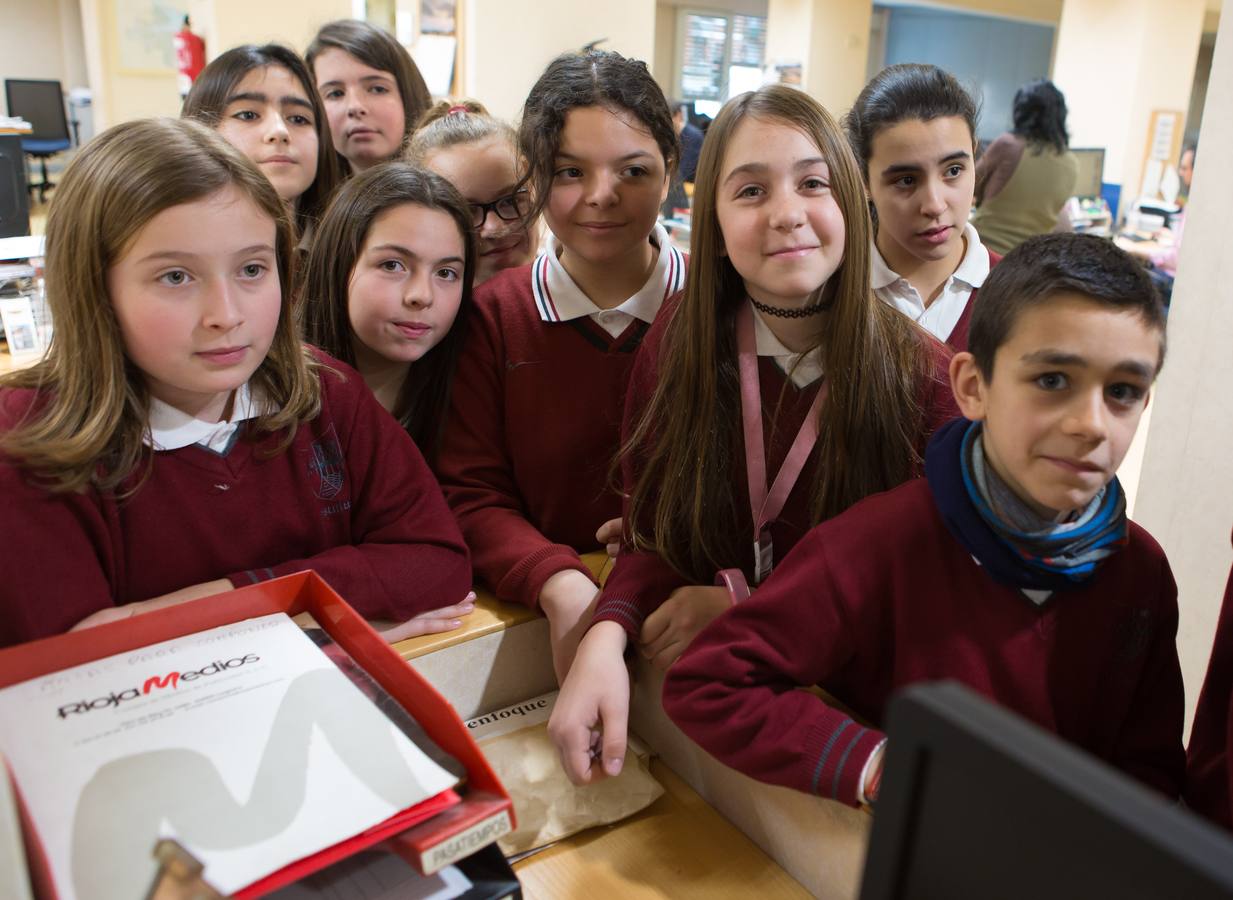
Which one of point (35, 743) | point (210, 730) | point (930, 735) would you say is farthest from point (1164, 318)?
point (35, 743)

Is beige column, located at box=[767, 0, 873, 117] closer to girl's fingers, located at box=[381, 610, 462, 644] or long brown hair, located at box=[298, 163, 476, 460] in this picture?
long brown hair, located at box=[298, 163, 476, 460]

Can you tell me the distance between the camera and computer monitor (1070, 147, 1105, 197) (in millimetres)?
5758

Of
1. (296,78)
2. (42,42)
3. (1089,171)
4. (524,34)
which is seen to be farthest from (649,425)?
(42,42)

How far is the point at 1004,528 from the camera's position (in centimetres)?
80

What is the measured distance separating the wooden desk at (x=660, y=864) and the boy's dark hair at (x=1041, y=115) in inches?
157

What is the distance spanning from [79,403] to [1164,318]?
39.0 inches

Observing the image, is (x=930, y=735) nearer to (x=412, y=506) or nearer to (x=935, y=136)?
(x=412, y=506)

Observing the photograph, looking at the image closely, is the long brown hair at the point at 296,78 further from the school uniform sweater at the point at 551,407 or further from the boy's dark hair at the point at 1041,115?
the boy's dark hair at the point at 1041,115

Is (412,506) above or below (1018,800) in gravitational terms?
below

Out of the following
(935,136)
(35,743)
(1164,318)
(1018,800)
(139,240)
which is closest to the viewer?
(1018,800)

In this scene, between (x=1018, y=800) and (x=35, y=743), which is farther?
(x=35, y=743)

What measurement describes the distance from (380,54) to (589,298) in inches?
41.8

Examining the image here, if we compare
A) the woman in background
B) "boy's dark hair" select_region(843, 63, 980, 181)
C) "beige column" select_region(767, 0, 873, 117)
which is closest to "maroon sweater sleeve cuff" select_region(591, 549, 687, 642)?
"boy's dark hair" select_region(843, 63, 980, 181)

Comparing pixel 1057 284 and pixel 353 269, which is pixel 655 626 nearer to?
pixel 1057 284
